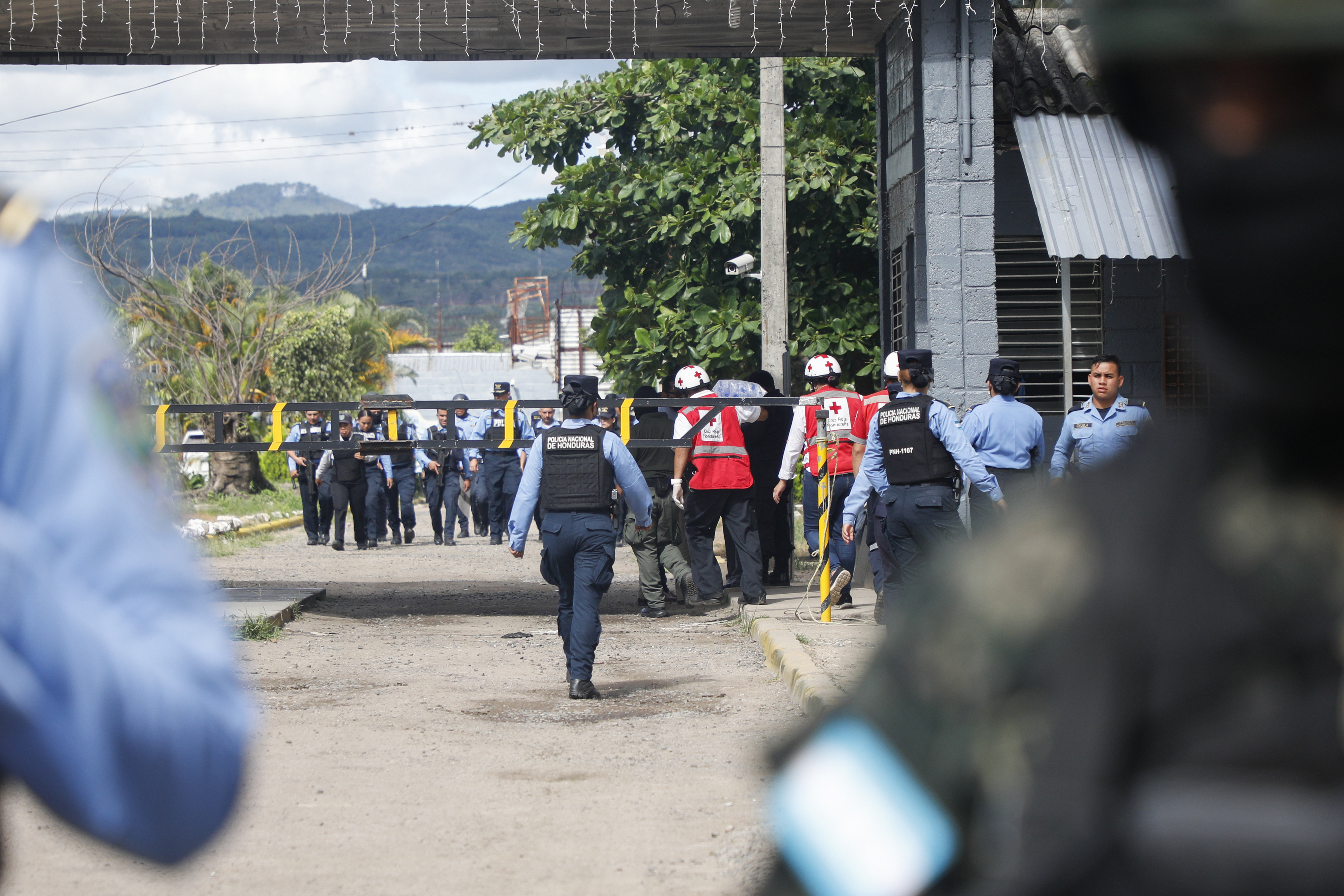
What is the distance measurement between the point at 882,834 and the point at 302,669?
28.1 feet

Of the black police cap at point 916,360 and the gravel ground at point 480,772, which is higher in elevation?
the black police cap at point 916,360

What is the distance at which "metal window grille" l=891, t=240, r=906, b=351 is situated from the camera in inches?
414

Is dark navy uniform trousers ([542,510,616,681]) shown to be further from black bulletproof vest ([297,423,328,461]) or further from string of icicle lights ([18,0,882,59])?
black bulletproof vest ([297,423,328,461])

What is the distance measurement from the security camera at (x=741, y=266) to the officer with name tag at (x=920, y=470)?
6.15 m

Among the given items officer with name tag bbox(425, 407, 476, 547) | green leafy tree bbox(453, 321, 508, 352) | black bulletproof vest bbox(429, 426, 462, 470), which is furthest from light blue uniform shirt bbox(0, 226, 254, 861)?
green leafy tree bbox(453, 321, 508, 352)

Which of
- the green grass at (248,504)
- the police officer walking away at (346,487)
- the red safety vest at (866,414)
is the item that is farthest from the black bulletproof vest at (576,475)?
the green grass at (248,504)

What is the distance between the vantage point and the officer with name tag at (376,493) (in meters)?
17.9

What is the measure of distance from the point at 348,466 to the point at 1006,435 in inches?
414

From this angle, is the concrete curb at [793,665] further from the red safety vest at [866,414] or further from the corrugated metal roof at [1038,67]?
the corrugated metal roof at [1038,67]

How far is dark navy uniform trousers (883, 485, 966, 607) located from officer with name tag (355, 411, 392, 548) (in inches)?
428

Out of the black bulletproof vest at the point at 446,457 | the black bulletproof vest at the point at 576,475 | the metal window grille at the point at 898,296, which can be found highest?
the metal window grille at the point at 898,296

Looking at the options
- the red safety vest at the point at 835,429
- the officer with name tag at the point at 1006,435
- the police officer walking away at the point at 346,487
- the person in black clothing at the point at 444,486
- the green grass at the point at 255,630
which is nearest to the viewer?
the officer with name tag at the point at 1006,435

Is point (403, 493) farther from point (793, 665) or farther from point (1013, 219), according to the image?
point (793, 665)

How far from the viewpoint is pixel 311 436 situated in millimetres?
18203
